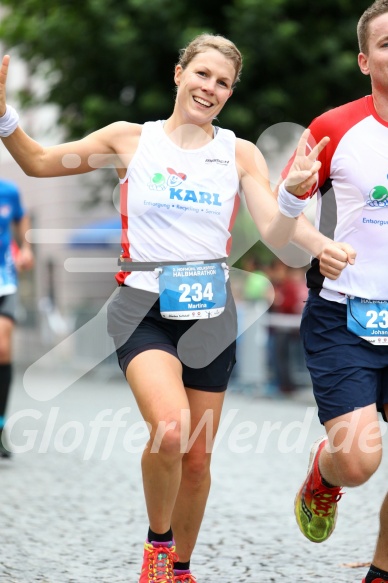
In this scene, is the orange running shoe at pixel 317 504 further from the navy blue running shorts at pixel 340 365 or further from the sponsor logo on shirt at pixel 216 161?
the sponsor logo on shirt at pixel 216 161

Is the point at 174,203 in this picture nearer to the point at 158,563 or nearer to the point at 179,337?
the point at 179,337

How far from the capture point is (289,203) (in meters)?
4.52

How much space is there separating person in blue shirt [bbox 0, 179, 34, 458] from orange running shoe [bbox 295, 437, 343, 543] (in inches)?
153

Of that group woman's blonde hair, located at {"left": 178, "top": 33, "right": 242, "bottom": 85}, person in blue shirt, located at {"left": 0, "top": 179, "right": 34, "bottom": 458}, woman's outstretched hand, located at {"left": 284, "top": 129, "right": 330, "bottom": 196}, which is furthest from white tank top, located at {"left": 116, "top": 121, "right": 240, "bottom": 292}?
person in blue shirt, located at {"left": 0, "top": 179, "right": 34, "bottom": 458}

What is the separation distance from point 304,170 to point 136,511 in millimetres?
3087

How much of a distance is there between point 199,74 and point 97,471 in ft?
14.5

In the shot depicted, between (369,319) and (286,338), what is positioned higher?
(286,338)

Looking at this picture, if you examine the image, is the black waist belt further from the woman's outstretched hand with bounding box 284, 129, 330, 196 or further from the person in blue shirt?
the person in blue shirt

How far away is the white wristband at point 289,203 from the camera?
177 inches

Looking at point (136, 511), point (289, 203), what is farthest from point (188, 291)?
point (136, 511)

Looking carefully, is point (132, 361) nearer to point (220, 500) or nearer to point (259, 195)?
point (259, 195)

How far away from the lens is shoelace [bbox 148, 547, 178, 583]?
180 inches

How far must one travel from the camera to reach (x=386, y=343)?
4.65 metres

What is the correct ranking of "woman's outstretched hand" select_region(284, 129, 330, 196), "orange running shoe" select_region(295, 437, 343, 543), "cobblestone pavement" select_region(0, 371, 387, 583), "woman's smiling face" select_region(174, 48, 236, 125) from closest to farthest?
1. "woman's outstretched hand" select_region(284, 129, 330, 196)
2. "woman's smiling face" select_region(174, 48, 236, 125)
3. "orange running shoe" select_region(295, 437, 343, 543)
4. "cobblestone pavement" select_region(0, 371, 387, 583)
